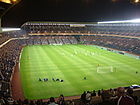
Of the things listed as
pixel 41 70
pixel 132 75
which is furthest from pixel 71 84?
pixel 132 75

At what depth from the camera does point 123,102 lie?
548 cm

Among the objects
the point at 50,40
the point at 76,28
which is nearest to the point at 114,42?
the point at 50,40

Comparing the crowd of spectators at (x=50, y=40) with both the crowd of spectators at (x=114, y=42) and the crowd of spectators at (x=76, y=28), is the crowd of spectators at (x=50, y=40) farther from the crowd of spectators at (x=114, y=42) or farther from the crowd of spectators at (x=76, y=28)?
the crowd of spectators at (x=114, y=42)

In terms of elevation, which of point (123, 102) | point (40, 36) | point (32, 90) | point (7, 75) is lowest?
point (32, 90)

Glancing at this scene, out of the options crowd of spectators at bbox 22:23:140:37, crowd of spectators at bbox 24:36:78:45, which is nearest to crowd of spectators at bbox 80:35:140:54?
crowd of spectators at bbox 22:23:140:37

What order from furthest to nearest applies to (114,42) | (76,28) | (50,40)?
(76,28) < (50,40) < (114,42)

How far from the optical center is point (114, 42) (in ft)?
228

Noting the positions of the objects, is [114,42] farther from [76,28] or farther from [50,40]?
[76,28]

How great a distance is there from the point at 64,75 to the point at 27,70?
24.5 feet

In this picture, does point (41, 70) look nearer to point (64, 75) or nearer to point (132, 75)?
point (64, 75)

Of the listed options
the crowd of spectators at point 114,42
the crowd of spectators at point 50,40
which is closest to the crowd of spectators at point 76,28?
the crowd of spectators at point 114,42

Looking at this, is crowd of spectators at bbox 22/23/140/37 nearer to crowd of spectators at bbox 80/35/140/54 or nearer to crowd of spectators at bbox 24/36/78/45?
crowd of spectators at bbox 80/35/140/54

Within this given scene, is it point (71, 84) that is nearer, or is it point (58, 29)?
point (71, 84)

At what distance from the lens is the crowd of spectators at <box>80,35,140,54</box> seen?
57.2 m
